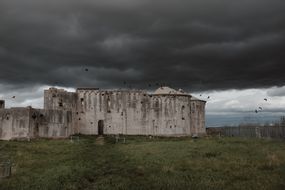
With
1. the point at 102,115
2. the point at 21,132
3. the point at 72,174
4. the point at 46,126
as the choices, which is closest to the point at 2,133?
the point at 21,132

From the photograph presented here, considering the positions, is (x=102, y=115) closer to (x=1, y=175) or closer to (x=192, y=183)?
(x=1, y=175)

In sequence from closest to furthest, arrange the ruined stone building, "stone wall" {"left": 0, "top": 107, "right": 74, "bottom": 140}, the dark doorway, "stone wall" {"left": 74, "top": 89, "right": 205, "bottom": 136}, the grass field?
the grass field, "stone wall" {"left": 0, "top": 107, "right": 74, "bottom": 140}, the ruined stone building, "stone wall" {"left": 74, "top": 89, "right": 205, "bottom": 136}, the dark doorway

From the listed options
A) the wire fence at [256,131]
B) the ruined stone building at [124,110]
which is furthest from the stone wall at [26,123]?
the wire fence at [256,131]

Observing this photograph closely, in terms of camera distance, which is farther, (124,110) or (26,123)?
(124,110)

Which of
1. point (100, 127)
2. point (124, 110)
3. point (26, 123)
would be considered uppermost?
point (124, 110)

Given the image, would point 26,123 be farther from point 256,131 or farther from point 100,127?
point 256,131

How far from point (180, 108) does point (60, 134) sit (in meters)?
22.1

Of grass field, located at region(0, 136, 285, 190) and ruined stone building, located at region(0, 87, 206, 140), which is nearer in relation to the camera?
grass field, located at region(0, 136, 285, 190)

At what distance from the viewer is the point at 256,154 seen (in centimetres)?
2358

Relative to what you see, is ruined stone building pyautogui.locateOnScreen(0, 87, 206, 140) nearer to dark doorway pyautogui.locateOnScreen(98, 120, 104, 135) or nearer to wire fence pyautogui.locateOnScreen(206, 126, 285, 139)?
dark doorway pyautogui.locateOnScreen(98, 120, 104, 135)

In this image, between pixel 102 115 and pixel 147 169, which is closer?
pixel 147 169

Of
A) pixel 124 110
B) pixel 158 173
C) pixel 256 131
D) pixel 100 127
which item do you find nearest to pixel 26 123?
pixel 100 127

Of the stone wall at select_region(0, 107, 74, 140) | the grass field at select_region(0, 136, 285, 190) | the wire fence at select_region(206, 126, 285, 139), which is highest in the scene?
the stone wall at select_region(0, 107, 74, 140)

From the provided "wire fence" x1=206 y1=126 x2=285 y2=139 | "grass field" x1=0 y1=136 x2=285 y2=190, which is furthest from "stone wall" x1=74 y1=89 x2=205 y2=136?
"grass field" x1=0 y1=136 x2=285 y2=190
